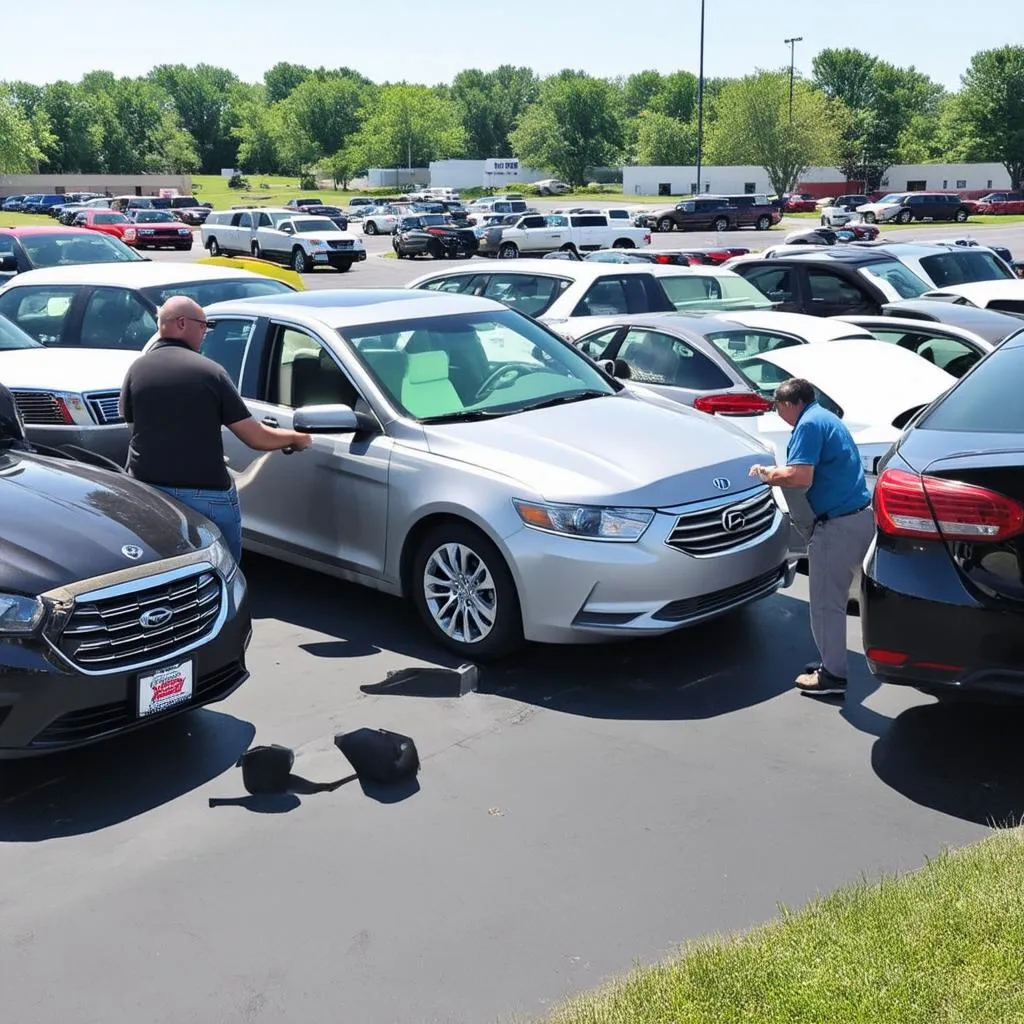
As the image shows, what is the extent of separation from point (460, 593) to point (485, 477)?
24.1 inches

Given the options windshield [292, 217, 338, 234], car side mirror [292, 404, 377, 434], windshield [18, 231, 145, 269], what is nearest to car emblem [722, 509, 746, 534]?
car side mirror [292, 404, 377, 434]

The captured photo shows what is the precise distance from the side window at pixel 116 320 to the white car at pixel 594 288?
8.74 ft

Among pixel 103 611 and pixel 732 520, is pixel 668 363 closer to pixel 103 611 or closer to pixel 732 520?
pixel 732 520

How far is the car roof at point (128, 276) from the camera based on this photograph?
1149cm

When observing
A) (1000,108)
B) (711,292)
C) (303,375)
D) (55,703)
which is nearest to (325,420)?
(303,375)

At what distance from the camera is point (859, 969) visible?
139 inches

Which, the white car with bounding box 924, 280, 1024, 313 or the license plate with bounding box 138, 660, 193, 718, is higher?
the white car with bounding box 924, 280, 1024, 313

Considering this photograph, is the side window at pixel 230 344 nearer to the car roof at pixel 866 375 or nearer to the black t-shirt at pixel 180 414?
the black t-shirt at pixel 180 414

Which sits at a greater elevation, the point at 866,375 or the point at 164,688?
the point at 866,375

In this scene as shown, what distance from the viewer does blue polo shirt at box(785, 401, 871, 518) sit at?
5.92 m

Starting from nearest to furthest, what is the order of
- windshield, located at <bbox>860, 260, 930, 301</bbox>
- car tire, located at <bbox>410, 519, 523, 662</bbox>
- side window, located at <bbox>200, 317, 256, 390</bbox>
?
car tire, located at <bbox>410, 519, 523, 662</bbox>, side window, located at <bbox>200, 317, 256, 390</bbox>, windshield, located at <bbox>860, 260, 930, 301</bbox>

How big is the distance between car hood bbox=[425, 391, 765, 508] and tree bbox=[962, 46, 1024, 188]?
344ft

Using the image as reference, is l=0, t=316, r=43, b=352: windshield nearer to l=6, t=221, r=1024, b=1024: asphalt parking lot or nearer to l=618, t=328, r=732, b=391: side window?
l=618, t=328, r=732, b=391: side window

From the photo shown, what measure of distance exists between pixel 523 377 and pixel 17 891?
401 centimetres
